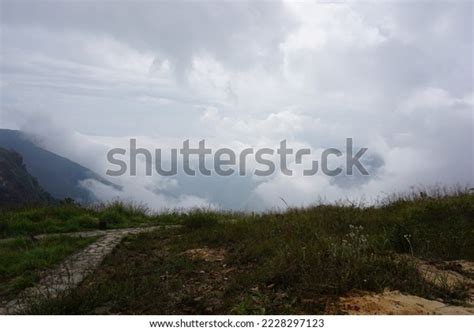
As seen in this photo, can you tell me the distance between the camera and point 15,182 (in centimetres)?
3541

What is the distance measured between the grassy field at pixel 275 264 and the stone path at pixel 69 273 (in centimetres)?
20

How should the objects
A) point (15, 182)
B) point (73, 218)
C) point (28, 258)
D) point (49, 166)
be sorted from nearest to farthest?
point (28, 258) < point (73, 218) < point (15, 182) < point (49, 166)

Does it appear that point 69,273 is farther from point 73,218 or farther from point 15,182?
point 15,182

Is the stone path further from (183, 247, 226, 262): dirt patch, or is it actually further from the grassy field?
(183, 247, 226, 262): dirt patch

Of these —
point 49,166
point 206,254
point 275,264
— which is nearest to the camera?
point 275,264

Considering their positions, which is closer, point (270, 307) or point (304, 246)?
point (270, 307)

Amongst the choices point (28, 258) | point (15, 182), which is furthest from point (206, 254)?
point (15, 182)

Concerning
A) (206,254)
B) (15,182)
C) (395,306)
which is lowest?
(15,182)

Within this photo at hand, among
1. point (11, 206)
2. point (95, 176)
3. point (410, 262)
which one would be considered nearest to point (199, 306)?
point (410, 262)

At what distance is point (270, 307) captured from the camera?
404 cm

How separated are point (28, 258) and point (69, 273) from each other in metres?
1.33

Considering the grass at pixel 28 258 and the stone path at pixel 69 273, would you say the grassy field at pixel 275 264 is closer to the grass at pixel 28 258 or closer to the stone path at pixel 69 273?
the stone path at pixel 69 273

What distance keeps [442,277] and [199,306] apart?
2.53 meters
